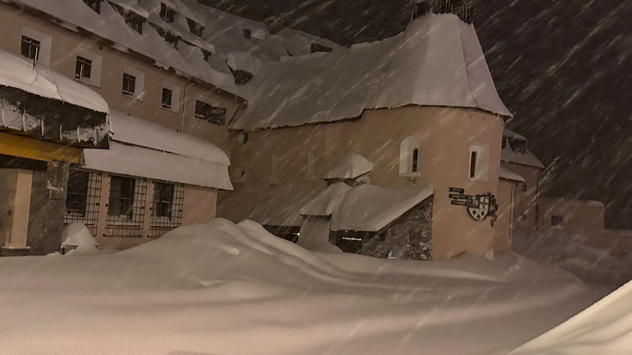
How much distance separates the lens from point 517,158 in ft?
112

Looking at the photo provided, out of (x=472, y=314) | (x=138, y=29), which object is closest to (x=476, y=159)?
(x=472, y=314)

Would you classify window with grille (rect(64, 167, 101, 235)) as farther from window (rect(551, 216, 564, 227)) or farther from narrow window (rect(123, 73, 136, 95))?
window (rect(551, 216, 564, 227))

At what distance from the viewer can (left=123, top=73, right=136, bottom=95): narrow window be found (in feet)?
60.5

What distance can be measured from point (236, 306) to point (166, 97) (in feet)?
47.5

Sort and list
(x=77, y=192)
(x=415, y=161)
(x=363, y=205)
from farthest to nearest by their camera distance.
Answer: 1. (x=415, y=161)
2. (x=363, y=205)
3. (x=77, y=192)

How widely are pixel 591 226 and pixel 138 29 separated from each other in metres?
30.6

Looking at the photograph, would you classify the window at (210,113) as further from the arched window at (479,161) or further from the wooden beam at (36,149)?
the wooden beam at (36,149)

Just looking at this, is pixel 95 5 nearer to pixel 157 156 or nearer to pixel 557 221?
pixel 157 156

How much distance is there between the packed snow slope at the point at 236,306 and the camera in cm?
638

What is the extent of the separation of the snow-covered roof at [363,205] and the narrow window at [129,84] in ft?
22.9

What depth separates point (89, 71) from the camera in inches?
667

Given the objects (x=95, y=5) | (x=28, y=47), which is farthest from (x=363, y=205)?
(x=28, y=47)

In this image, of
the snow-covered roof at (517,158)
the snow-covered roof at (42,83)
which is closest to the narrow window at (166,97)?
the snow-covered roof at (42,83)

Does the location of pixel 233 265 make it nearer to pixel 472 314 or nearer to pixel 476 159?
pixel 472 314
